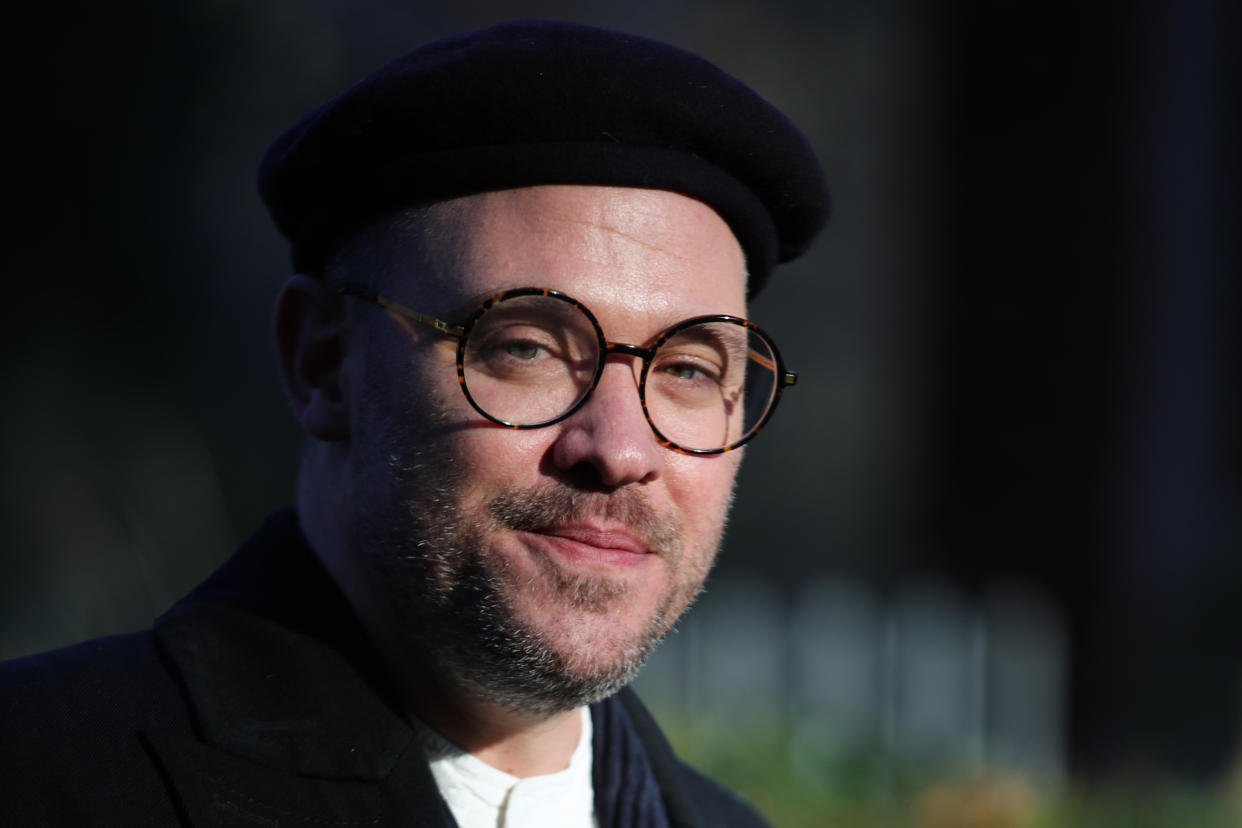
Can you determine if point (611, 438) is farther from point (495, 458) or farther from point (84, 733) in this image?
point (84, 733)

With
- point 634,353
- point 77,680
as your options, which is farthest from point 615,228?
point 77,680

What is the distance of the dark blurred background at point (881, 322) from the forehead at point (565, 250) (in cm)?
282

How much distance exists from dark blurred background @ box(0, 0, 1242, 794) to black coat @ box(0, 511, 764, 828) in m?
2.41

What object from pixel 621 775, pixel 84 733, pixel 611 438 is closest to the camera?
pixel 84 733

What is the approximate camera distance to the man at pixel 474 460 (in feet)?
6.08

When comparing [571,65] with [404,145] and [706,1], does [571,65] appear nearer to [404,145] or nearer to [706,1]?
[404,145]

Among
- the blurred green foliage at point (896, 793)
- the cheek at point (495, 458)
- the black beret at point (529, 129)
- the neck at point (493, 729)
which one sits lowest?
the blurred green foliage at point (896, 793)

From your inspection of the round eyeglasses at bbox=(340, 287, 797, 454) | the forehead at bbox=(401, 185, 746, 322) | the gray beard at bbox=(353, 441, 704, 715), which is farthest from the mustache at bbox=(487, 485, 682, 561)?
the forehead at bbox=(401, 185, 746, 322)

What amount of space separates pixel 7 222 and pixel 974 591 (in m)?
6.56

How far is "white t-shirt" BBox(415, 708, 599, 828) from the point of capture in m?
2.01

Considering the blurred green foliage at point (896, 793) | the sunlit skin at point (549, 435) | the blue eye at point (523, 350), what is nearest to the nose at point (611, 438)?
the sunlit skin at point (549, 435)

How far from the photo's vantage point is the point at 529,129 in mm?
1896

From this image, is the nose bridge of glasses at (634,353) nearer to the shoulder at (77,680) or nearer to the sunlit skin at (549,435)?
the sunlit skin at (549,435)

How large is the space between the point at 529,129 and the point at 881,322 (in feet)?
24.6
